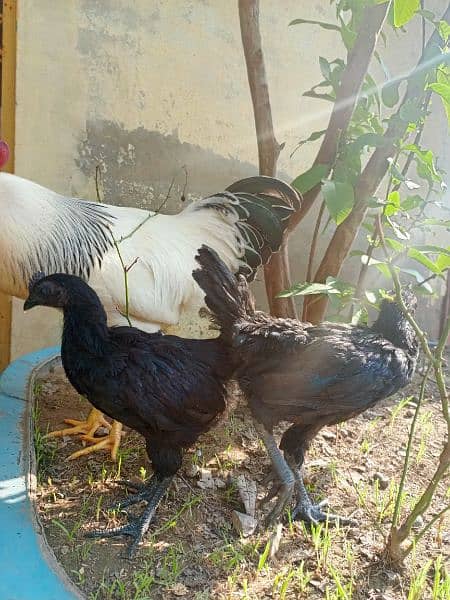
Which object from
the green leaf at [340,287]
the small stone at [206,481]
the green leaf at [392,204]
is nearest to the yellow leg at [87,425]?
the small stone at [206,481]

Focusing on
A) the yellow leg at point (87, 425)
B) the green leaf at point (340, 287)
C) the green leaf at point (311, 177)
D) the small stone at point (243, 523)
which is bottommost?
the yellow leg at point (87, 425)

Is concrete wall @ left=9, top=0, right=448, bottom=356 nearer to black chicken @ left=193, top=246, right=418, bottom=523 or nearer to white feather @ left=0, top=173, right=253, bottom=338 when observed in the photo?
white feather @ left=0, top=173, right=253, bottom=338

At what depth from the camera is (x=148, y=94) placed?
386 centimetres

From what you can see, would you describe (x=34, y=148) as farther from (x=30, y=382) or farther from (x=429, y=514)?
(x=429, y=514)

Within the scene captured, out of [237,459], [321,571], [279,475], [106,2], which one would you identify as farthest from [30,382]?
[106,2]

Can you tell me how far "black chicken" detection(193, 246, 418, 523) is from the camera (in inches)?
68.2

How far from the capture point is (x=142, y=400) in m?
1.75

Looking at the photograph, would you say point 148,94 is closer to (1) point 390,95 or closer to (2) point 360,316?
(1) point 390,95

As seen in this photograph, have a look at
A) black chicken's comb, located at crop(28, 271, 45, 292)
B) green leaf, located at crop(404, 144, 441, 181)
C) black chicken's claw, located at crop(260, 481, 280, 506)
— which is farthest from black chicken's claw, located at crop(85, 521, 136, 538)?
green leaf, located at crop(404, 144, 441, 181)

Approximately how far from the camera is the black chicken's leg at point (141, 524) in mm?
1769

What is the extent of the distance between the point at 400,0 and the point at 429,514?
182 cm

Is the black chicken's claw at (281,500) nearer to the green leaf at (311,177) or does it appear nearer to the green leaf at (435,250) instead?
the green leaf at (435,250)

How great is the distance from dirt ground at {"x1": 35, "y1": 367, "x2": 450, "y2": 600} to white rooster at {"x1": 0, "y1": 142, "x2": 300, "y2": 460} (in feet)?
0.72

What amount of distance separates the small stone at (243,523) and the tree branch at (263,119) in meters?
1.14
